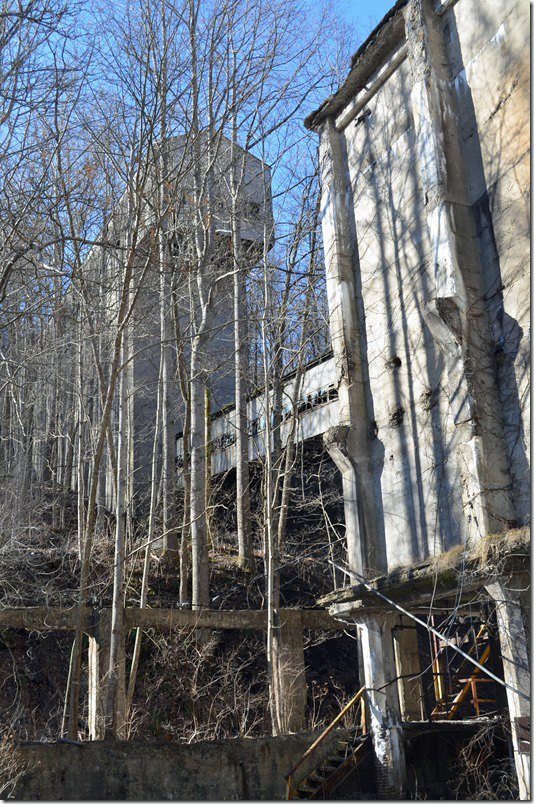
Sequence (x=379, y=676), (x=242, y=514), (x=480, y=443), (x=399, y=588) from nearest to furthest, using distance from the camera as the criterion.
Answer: (x=480, y=443)
(x=399, y=588)
(x=379, y=676)
(x=242, y=514)

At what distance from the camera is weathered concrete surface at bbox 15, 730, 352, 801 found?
12.4 meters

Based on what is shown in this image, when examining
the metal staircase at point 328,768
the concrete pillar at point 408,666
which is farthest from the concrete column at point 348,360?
the concrete pillar at point 408,666

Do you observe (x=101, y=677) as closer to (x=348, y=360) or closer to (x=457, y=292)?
(x=348, y=360)

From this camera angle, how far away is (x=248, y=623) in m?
17.1

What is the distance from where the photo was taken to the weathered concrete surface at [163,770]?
12.4 m

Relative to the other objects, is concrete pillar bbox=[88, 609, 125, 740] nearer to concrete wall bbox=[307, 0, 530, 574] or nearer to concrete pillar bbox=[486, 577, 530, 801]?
concrete wall bbox=[307, 0, 530, 574]

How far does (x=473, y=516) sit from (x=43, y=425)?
27819 mm

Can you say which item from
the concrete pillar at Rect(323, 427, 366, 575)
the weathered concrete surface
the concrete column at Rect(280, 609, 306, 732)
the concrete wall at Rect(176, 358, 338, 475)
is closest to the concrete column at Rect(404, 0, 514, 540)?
the concrete pillar at Rect(323, 427, 366, 575)

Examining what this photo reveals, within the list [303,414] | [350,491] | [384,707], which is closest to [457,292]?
[350,491]

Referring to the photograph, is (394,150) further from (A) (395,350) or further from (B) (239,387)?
(B) (239,387)

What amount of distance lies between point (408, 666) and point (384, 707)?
167 inches

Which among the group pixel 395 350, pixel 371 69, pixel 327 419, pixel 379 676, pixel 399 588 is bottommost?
pixel 379 676

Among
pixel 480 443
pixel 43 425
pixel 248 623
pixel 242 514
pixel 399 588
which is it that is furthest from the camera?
pixel 43 425

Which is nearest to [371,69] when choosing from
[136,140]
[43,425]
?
[136,140]
